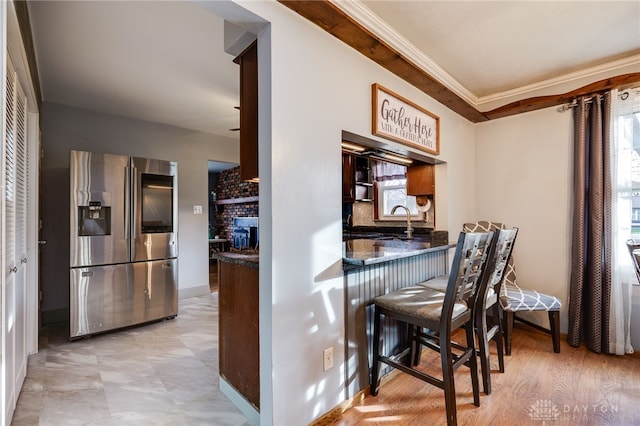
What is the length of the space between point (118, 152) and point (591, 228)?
4.88 m

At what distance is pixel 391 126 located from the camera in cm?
215

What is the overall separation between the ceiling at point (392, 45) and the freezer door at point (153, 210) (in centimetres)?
74

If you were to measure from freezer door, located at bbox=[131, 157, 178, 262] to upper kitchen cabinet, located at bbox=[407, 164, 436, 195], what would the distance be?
2572mm

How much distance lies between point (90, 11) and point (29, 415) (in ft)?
7.89

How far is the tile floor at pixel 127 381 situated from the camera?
176 cm

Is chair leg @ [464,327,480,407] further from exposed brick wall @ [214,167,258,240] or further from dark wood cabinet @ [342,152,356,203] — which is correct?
exposed brick wall @ [214,167,258,240]

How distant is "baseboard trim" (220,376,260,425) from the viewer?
1689 millimetres

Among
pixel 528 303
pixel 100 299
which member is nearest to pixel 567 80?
pixel 528 303

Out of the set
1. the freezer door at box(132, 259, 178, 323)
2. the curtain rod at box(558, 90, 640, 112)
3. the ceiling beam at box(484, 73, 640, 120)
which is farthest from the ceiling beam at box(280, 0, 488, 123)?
the freezer door at box(132, 259, 178, 323)

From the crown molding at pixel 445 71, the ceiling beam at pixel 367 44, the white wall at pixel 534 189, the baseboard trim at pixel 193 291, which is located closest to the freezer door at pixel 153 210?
the baseboard trim at pixel 193 291

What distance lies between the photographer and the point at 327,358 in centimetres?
169

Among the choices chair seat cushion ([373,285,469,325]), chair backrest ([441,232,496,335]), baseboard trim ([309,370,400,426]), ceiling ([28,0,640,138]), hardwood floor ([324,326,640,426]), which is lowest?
hardwood floor ([324,326,640,426])
